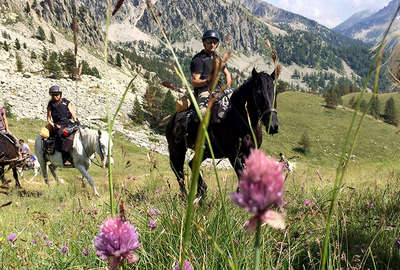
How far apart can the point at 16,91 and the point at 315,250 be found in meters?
46.4

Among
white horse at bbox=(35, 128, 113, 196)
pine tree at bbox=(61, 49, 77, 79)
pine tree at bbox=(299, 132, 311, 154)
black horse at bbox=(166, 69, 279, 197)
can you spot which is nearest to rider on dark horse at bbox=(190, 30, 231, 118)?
black horse at bbox=(166, 69, 279, 197)

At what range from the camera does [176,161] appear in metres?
6.60

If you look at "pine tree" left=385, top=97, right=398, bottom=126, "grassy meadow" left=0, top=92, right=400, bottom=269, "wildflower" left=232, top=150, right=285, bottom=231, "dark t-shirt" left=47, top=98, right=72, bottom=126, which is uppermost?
"wildflower" left=232, top=150, right=285, bottom=231

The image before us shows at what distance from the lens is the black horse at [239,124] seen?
4488 millimetres

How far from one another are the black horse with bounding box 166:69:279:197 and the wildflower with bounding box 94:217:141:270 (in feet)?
11.0

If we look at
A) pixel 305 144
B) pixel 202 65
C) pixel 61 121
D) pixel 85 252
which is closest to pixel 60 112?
pixel 61 121

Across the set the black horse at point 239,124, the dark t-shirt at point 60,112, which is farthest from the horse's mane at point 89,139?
the black horse at point 239,124

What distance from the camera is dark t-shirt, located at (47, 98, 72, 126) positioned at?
9211mm

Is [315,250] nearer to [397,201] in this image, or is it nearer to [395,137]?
[397,201]

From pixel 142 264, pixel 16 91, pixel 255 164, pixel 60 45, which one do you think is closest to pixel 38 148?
pixel 142 264

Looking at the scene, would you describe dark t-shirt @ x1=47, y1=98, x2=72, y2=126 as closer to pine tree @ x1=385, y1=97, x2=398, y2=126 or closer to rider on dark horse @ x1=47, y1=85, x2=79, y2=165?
rider on dark horse @ x1=47, y1=85, x2=79, y2=165

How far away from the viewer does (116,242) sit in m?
0.75

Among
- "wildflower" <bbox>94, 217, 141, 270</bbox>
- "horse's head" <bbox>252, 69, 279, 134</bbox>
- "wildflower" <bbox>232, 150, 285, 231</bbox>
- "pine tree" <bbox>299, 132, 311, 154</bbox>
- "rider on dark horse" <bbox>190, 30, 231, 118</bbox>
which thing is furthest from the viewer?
"pine tree" <bbox>299, 132, 311, 154</bbox>

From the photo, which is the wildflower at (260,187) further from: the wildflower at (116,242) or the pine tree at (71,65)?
the pine tree at (71,65)
